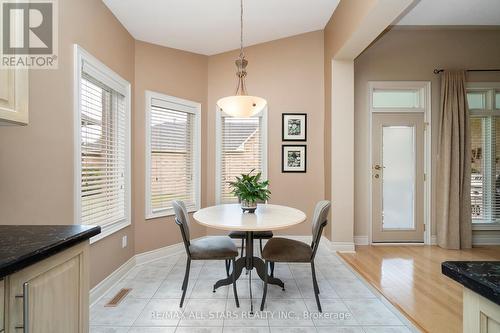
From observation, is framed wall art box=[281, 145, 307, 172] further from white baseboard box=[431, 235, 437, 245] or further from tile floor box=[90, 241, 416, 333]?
white baseboard box=[431, 235, 437, 245]

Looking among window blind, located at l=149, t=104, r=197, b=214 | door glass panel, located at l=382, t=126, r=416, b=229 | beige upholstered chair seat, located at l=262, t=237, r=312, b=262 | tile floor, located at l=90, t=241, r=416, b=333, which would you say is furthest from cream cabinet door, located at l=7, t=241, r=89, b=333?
door glass panel, located at l=382, t=126, r=416, b=229

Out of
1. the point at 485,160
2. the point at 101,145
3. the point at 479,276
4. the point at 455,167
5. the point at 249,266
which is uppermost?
the point at 101,145

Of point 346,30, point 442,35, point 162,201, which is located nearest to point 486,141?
point 442,35

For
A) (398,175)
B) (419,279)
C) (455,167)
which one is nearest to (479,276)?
(419,279)

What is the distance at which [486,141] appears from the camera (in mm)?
3848

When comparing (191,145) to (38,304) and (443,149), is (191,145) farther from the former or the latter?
(443,149)

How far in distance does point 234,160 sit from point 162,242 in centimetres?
157

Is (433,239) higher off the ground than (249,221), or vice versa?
(249,221)

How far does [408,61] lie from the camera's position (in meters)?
3.88

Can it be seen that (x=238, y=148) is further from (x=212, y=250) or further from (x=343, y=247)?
(x=343, y=247)

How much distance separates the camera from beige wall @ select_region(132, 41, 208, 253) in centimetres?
325

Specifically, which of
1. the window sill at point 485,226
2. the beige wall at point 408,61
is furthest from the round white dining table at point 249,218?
the window sill at point 485,226

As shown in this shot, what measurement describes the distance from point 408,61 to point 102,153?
4343mm

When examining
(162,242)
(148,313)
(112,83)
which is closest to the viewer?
(148,313)
